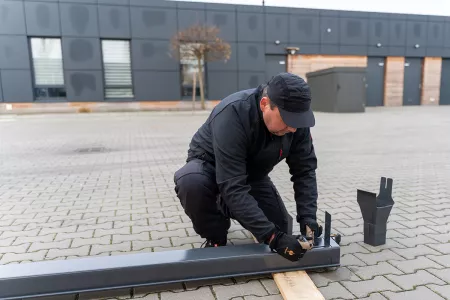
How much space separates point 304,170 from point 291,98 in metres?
0.71

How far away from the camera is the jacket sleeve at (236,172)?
214cm

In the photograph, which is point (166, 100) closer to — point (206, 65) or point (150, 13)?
point (206, 65)

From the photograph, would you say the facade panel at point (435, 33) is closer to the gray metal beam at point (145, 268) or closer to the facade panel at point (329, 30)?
the facade panel at point (329, 30)

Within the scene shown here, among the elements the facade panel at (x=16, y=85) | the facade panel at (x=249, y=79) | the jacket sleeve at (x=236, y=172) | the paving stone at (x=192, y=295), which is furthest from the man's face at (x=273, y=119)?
the facade panel at (x=16, y=85)

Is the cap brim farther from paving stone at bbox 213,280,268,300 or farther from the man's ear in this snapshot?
paving stone at bbox 213,280,268,300

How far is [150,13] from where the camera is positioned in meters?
21.0

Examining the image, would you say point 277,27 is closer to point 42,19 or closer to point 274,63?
point 274,63

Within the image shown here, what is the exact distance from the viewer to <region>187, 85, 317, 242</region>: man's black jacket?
215cm

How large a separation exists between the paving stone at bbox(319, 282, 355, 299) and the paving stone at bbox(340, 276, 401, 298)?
1.4 inches

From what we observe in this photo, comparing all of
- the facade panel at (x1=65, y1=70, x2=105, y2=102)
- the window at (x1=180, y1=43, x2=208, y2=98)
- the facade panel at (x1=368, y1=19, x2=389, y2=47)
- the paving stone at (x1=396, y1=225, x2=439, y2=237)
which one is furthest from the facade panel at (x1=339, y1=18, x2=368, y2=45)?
the paving stone at (x1=396, y1=225, x2=439, y2=237)

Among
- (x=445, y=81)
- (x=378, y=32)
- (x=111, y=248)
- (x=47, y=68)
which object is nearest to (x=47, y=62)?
(x=47, y=68)

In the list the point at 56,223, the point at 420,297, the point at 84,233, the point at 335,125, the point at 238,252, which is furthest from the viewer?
the point at 335,125

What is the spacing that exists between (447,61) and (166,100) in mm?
22126

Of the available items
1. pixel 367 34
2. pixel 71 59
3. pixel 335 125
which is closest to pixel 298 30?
pixel 367 34
